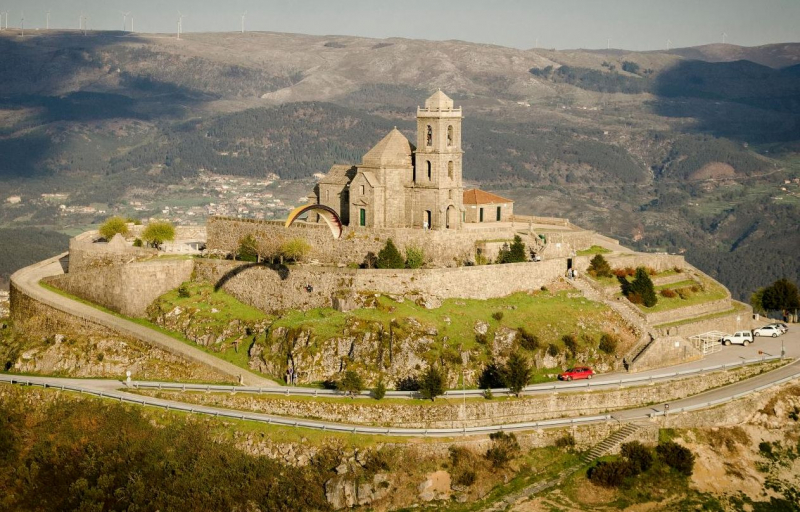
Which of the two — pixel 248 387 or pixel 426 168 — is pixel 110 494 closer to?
pixel 248 387

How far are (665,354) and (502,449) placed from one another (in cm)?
1870

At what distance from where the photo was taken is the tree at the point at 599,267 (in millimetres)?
98312

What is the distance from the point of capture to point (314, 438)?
76.8 m

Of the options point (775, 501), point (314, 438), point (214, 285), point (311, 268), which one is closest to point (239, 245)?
point (214, 285)

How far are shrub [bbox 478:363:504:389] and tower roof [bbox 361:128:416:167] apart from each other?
69.4 feet

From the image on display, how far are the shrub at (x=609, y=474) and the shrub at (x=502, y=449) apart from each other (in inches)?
184

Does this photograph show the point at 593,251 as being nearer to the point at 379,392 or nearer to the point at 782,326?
the point at 782,326

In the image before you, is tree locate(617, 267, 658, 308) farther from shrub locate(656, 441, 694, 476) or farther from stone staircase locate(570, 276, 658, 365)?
shrub locate(656, 441, 694, 476)

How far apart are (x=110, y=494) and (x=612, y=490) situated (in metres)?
29.2

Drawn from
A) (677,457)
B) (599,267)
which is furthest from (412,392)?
(599,267)

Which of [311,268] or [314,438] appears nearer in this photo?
[314,438]

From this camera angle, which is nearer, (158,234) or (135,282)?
(135,282)

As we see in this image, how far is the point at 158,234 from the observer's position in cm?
10656

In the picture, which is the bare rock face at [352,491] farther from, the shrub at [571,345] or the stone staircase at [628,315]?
the stone staircase at [628,315]
